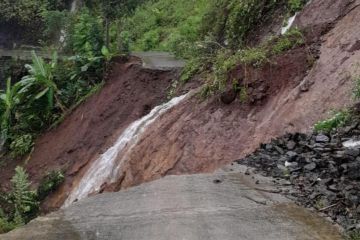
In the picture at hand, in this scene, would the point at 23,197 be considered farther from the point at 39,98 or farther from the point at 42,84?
the point at 42,84

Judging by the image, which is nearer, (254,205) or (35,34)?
(254,205)

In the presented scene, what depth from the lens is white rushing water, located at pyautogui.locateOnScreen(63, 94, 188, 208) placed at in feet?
33.2

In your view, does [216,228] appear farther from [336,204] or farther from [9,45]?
[9,45]

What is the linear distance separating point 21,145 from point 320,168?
10332 mm

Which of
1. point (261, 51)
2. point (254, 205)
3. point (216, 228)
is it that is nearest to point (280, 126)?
point (261, 51)

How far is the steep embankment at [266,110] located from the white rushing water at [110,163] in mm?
389

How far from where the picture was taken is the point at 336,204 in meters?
5.02

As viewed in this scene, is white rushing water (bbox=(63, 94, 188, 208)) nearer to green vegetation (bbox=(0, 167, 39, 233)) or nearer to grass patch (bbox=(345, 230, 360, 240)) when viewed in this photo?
green vegetation (bbox=(0, 167, 39, 233))

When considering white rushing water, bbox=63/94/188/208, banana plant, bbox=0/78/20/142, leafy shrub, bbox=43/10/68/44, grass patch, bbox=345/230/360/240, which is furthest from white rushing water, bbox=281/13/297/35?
leafy shrub, bbox=43/10/68/44

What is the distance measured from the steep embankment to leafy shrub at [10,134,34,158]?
526 centimetres

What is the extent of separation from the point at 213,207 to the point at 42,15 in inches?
886

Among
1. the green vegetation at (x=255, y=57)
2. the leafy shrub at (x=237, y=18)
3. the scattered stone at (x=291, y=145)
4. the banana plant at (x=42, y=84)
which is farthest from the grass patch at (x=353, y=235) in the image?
the banana plant at (x=42, y=84)

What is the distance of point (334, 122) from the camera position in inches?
272

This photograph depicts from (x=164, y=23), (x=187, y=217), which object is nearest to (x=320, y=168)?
(x=187, y=217)
